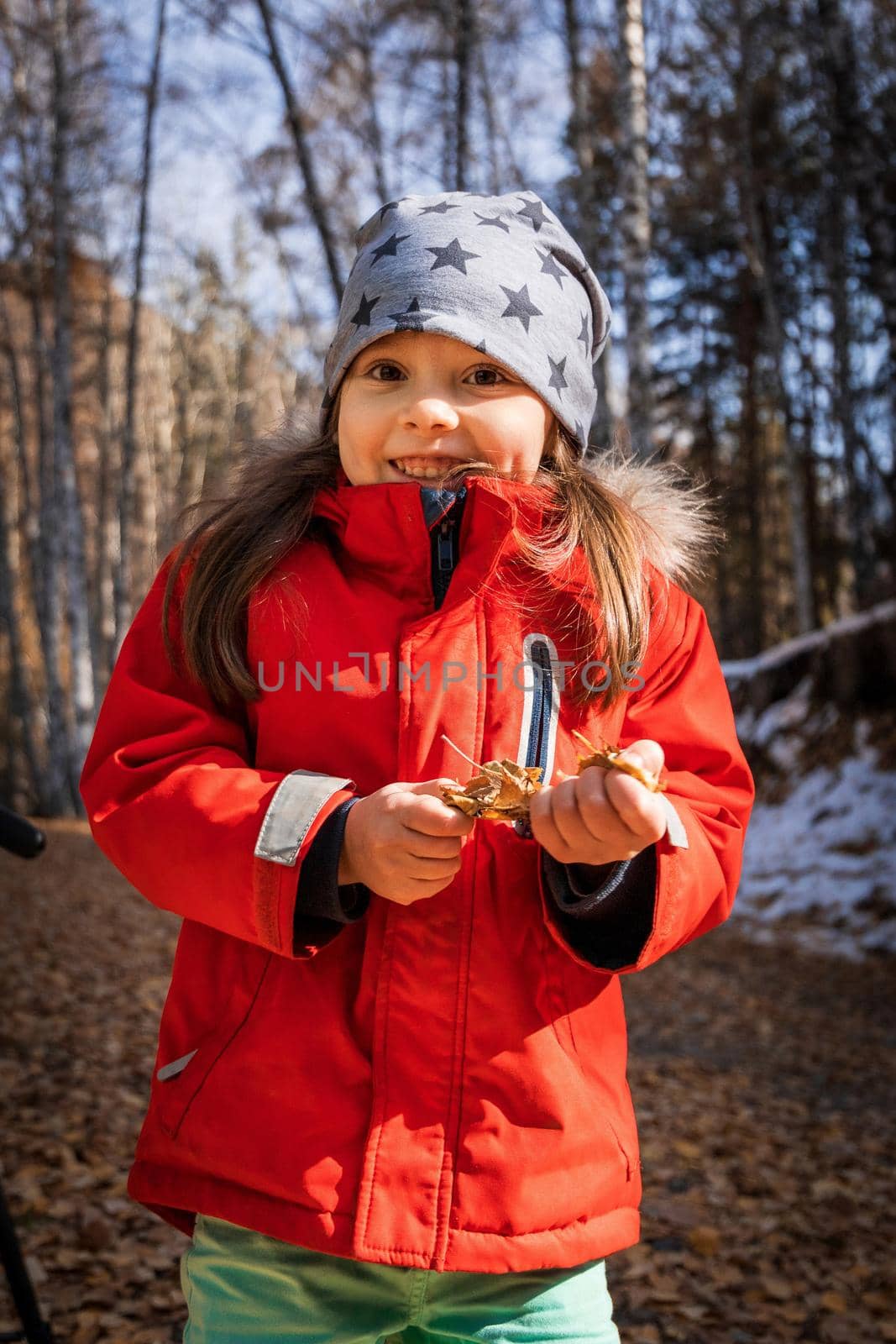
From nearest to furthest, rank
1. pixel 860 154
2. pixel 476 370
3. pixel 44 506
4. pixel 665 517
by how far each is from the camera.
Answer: pixel 476 370
pixel 665 517
pixel 860 154
pixel 44 506

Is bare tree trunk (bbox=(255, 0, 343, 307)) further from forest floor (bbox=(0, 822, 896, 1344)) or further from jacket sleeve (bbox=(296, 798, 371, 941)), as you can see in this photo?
jacket sleeve (bbox=(296, 798, 371, 941))

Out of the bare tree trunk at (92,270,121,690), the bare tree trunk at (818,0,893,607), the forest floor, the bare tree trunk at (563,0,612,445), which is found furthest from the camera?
the bare tree trunk at (92,270,121,690)

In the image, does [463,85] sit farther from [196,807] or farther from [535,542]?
[196,807]

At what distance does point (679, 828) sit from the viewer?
1.37 m

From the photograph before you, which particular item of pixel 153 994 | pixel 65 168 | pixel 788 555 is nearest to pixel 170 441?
pixel 65 168

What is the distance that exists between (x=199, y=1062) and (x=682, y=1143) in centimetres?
299

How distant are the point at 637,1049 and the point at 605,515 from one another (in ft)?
12.8

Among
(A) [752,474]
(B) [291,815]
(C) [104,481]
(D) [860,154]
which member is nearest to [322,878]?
(B) [291,815]

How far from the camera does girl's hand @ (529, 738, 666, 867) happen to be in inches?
Answer: 47.0

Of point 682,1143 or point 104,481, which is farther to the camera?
point 104,481

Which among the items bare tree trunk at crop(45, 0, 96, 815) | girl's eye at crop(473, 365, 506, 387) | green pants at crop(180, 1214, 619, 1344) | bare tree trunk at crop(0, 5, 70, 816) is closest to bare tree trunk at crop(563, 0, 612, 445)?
bare tree trunk at crop(45, 0, 96, 815)

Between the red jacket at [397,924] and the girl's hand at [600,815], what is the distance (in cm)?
15

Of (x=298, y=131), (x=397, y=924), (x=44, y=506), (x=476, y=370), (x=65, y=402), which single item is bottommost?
(x=397, y=924)

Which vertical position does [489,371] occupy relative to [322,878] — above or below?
above
